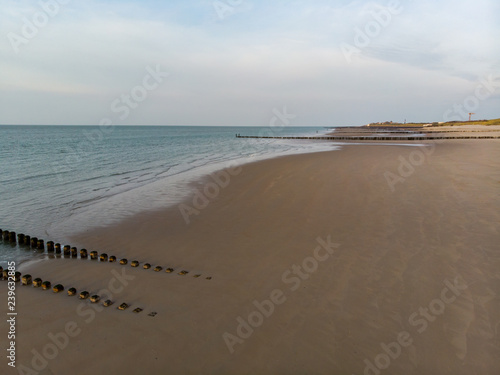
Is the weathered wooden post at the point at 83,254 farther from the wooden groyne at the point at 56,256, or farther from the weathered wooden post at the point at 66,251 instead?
the weathered wooden post at the point at 66,251

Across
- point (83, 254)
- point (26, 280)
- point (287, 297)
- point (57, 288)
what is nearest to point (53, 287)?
point (57, 288)

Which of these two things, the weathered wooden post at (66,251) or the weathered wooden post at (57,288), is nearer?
the weathered wooden post at (57,288)

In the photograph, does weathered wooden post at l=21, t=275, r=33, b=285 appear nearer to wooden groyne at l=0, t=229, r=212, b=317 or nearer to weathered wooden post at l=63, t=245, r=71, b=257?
wooden groyne at l=0, t=229, r=212, b=317

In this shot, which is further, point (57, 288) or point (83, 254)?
point (83, 254)

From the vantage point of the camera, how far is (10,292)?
6.93 metres

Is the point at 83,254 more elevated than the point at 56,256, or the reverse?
the point at 83,254

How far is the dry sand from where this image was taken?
4.82m

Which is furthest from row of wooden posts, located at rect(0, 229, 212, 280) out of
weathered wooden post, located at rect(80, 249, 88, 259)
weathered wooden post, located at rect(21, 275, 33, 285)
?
weathered wooden post, located at rect(21, 275, 33, 285)

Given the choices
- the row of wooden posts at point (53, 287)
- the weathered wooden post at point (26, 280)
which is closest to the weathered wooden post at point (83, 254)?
the row of wooden posts at point (53, 287)

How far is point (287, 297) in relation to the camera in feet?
21.3

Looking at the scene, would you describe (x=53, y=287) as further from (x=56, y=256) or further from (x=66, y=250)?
(x=56, y=256)

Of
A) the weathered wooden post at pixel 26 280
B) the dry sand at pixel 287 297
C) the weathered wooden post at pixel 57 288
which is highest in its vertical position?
the dry sand at pixel 287 297

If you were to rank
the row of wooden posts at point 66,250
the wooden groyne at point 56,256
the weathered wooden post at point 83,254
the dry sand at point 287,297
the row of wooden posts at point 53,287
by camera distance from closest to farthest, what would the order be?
the dry sand at point 287,297 < the row of wooden posts at point 53,287 < the wooden groyne at point 56,256 < the row of wooden posts at point 66,250 < the weathered wooden post at point 83,254

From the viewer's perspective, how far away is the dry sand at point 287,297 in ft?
15.8
